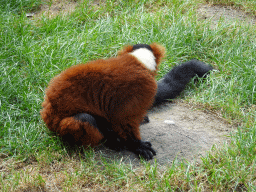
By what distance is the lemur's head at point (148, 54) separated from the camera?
11.0 feet

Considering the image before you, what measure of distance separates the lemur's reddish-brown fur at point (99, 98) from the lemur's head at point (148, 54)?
16cm

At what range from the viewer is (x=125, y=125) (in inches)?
124

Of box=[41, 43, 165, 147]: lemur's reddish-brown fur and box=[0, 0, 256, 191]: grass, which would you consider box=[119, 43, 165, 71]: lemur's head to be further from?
box=[0, 0, 256, 191]: grass

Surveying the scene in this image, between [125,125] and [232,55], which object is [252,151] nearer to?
[125,125]

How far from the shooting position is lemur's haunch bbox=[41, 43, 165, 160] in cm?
300

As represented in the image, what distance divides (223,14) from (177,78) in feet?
7.29

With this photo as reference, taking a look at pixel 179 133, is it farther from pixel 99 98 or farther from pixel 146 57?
pixel 99 98

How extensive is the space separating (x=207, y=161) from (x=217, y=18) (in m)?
3.71

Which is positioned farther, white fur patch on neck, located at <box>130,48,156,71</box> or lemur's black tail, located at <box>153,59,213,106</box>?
lemur's black tail, located at <box>153,59,213,106</box>

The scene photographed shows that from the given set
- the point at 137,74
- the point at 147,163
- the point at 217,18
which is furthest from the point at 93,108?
the point at 217,18

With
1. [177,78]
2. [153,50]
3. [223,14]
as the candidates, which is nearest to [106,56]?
[177,78]

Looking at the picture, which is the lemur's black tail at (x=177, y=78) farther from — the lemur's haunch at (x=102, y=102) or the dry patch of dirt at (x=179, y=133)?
the lemur's haunch at (x=102, y=102)

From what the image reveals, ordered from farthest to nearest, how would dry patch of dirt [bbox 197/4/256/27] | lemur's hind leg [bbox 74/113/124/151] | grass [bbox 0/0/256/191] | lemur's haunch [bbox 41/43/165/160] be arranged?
dry patch of dirt [bbox 197/4/256/27], lemur's hind leg [bbox 74/113/124/151], lemur's haunch [bbox 41/43/165/160], grass [bbox 0/0/256/191]

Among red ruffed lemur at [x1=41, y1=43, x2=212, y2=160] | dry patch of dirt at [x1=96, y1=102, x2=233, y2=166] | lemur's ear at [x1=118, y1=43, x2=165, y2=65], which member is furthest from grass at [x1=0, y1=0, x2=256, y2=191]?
lemur's ear at [x1=118, y1=43, x2=165, y2=65]
